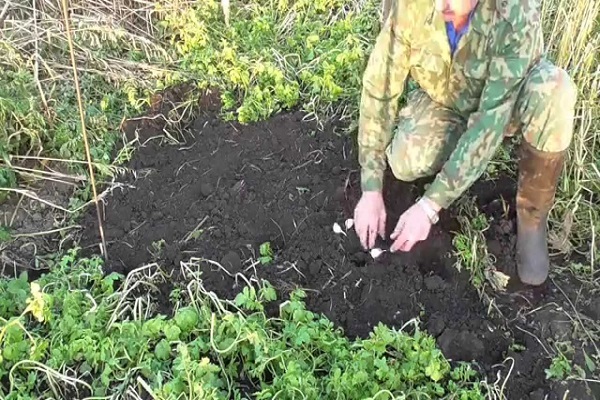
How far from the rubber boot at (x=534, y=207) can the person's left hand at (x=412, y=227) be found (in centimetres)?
39

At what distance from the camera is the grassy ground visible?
2238 millimetres

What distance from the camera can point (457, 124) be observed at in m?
2.67

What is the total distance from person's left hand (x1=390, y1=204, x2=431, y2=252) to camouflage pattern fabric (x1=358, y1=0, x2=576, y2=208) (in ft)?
0.22

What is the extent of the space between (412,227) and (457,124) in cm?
47

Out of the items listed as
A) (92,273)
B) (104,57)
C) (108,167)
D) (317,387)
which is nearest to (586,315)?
(317,387)

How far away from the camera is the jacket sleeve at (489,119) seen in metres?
2.36

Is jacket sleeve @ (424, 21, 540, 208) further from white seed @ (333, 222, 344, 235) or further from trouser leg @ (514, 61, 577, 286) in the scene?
white seed @ (333, 222, 344, 235)

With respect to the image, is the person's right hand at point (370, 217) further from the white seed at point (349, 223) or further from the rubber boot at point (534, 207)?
the rubber boot at point (534, 207)

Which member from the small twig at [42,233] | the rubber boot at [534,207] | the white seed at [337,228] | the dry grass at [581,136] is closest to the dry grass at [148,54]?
the dry grass at [581,136]

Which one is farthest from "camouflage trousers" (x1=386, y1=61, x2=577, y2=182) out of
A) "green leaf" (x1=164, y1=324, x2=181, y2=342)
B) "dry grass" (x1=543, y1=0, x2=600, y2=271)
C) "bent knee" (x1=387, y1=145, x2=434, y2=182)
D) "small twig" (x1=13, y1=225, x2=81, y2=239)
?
"small twig" (x1=13, y1=225, x2=81, y2=239)

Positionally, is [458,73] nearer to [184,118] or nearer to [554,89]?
[554,89]

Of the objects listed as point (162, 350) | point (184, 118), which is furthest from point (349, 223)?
point (184, 118)

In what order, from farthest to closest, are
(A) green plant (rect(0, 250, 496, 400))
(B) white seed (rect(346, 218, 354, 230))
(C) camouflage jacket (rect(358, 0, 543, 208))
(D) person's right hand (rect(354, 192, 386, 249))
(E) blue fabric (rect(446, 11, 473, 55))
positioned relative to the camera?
(B) white seed (rect(346, 218, 354, 230))
(D) person's right hand (rect(354, 192, 386, 249))
(E) blue fabric (rect(446, 11, 473, 55))
(C) camouflage jacket (rect(358, 0, 543, 208))
(A) green plant (rect(0, 250, 496, 400))

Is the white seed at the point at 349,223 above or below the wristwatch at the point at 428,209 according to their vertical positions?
below
